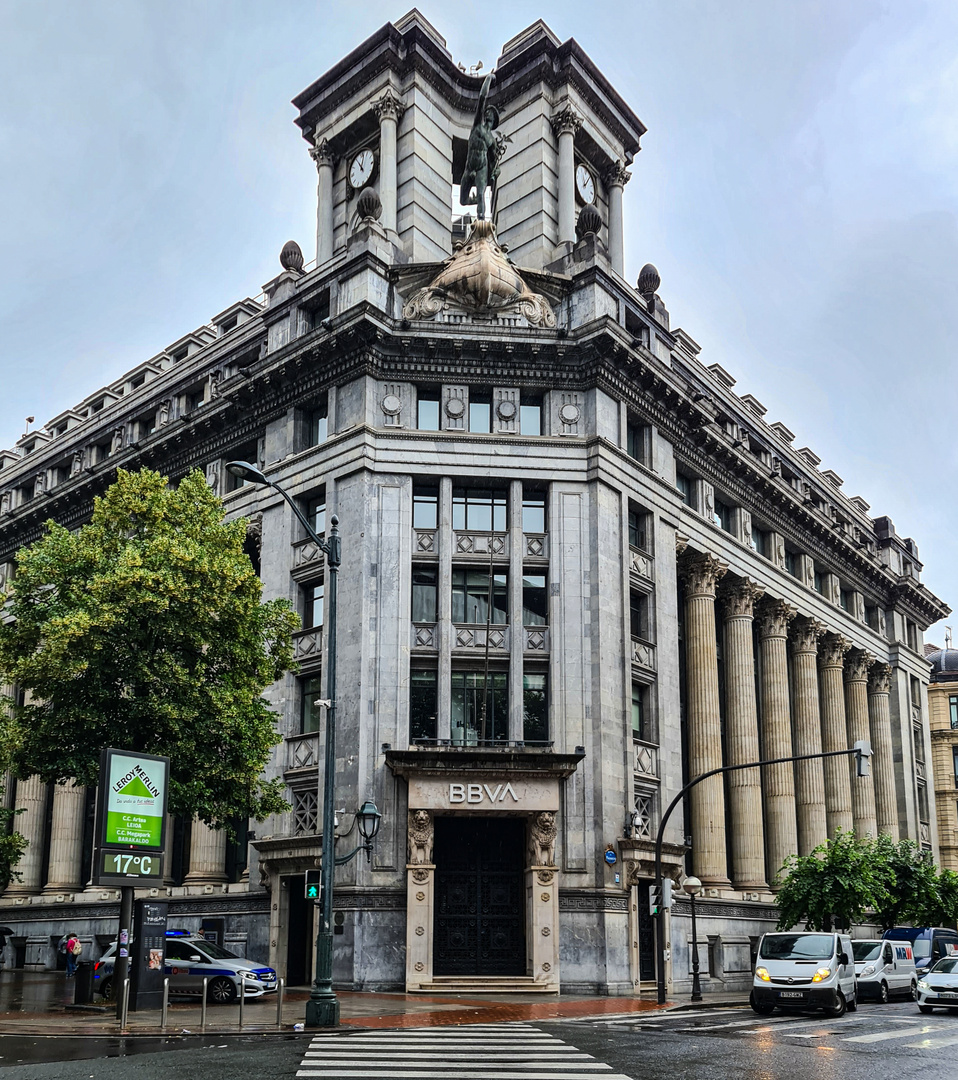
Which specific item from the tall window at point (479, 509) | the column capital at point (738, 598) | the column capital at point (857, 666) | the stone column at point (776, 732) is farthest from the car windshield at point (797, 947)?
the column capital at point (857, 666)

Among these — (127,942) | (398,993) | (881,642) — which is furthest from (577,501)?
(881,642)

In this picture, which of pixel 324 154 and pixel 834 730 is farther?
pixel 834 730

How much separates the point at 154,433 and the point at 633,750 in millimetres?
24764

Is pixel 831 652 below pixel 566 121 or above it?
below

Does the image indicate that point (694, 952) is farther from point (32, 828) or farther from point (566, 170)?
point (566, 170)

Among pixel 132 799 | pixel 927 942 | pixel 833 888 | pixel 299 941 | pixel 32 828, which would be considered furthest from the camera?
pixel 32 828

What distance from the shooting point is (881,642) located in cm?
6869

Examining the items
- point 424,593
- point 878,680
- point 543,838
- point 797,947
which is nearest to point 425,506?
point 424,593

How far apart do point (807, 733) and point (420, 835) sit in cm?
2800

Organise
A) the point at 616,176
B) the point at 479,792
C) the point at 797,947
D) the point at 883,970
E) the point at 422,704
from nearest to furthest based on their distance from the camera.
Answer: the point at 797,947
the point at 883,970
the point at 479,792
the point at 422,704
the point at 616,176

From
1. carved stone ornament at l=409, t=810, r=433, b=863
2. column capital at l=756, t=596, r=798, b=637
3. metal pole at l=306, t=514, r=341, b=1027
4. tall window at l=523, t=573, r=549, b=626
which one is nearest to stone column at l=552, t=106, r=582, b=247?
tall window at l=523, t=573, r=549, b=626

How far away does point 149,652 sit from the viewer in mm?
31719

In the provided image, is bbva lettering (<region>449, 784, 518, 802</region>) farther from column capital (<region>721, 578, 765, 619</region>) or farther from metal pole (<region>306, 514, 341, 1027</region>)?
column capital (<region>721, 578, 765, 619</region>)

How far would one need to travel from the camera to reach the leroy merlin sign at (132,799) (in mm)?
25656
